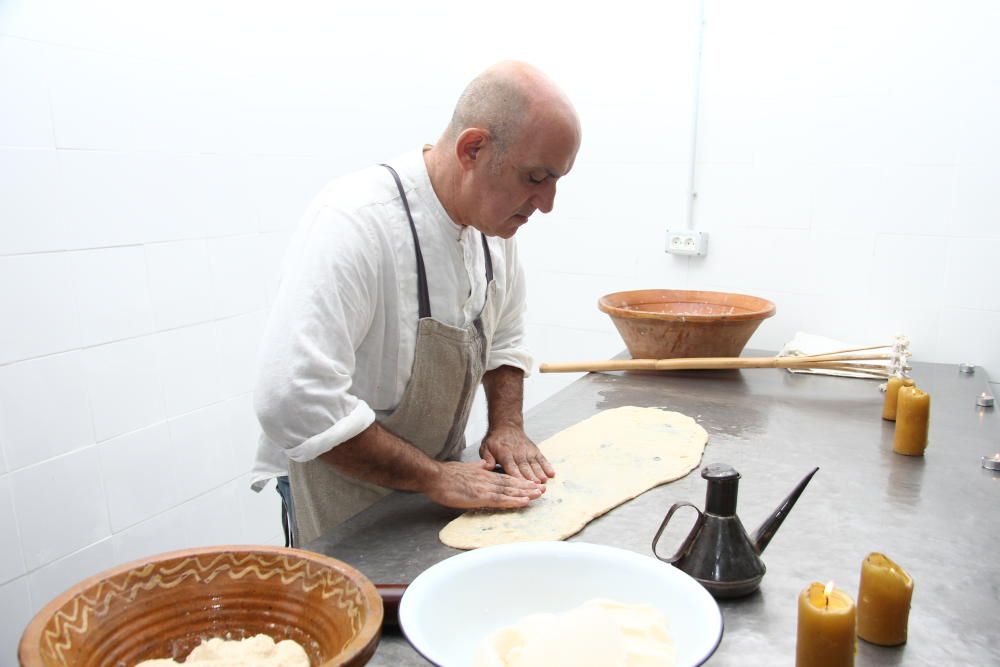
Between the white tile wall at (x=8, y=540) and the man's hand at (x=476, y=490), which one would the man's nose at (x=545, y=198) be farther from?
the white tile wall at (x=8, y=540)

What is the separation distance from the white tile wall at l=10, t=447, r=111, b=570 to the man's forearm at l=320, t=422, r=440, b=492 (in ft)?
3.56

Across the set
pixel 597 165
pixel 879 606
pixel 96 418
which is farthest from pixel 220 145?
pixel 879 606

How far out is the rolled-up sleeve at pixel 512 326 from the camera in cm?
186

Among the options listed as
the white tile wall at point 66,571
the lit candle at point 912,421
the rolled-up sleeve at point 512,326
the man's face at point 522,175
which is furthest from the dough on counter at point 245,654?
the white tile wall at point 66,571

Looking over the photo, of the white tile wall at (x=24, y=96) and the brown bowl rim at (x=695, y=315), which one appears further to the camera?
the brown bowl rim at (x=695, y=315)

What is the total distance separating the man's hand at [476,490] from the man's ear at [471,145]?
0.56 meters

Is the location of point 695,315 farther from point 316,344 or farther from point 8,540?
point 8,540

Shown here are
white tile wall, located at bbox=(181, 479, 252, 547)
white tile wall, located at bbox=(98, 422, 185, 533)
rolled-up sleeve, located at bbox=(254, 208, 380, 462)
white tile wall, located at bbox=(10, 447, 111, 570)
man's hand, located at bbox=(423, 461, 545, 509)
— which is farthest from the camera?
white tile wall, located at bbox=(181, 479, 252, 547)

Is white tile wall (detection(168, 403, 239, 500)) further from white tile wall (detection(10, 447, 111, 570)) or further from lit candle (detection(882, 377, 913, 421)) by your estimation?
lit candle (detection(882, 377, 913, 421))

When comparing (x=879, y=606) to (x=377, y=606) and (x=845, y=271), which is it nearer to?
(x=377, y=606)

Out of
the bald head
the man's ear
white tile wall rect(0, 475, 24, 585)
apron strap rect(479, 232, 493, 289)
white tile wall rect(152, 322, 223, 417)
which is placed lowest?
white tile wall rect(0, 475, 24, 585)

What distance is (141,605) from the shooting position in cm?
92

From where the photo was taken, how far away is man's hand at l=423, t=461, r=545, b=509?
1427mm

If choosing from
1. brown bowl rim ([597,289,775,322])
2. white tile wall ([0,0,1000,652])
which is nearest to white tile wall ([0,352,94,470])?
white tile wall ([0,0,1000,652])
